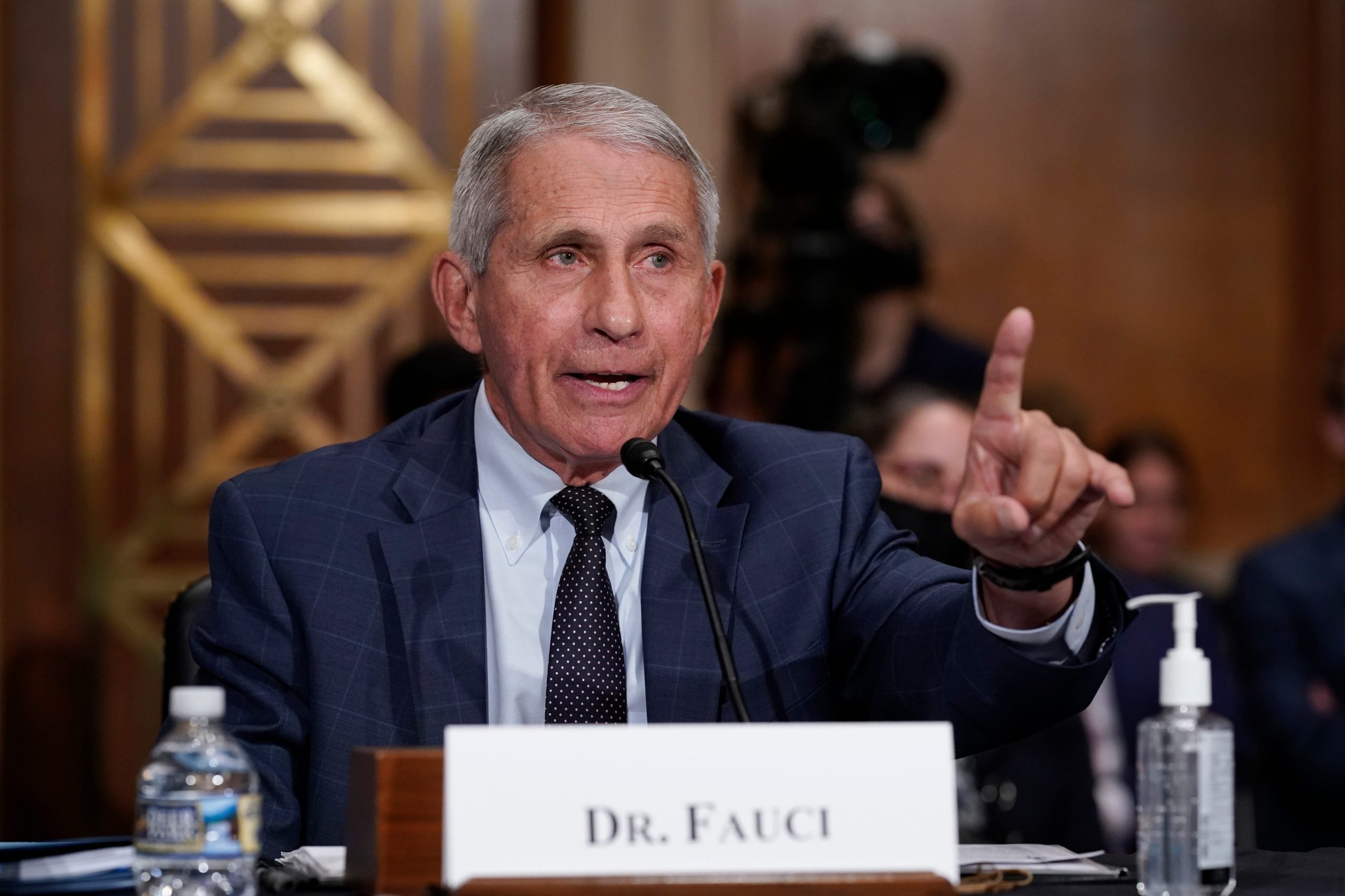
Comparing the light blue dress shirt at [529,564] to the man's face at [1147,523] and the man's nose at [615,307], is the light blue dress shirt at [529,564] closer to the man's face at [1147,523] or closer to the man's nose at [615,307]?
the man's nose at [615,307]

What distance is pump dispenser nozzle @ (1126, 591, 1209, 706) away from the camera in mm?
1162

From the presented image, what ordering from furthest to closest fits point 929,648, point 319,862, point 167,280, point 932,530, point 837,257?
1. point 167,280
2. point 837,257
3. point 932,530
4. point 929,648
5. point 319,862

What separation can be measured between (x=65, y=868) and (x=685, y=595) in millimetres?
707

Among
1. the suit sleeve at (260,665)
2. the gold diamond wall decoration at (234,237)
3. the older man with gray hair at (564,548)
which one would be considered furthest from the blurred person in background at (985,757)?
the gold diamond wall decoration at (234,237)

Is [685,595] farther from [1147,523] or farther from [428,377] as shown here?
[1147,523]

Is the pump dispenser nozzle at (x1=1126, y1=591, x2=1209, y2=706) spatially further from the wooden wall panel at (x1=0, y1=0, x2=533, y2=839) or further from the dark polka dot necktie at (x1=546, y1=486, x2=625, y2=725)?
the wooden wall panel at (x1=0, y1=0, x2=533, y2=839)

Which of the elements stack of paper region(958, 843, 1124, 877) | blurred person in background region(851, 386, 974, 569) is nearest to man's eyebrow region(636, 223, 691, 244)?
stack of paper region(958, 843, 1124, 877)

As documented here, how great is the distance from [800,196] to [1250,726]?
5.31 ft

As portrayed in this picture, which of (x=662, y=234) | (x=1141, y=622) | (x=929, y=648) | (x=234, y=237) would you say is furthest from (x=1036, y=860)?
(x=234, y=237)

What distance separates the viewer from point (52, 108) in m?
4.30

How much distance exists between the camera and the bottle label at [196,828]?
1113 millimetres

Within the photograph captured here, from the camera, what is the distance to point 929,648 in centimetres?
161

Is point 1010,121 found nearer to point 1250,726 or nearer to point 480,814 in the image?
point 1250,726

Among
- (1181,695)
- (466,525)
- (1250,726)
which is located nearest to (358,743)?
(466,525)
